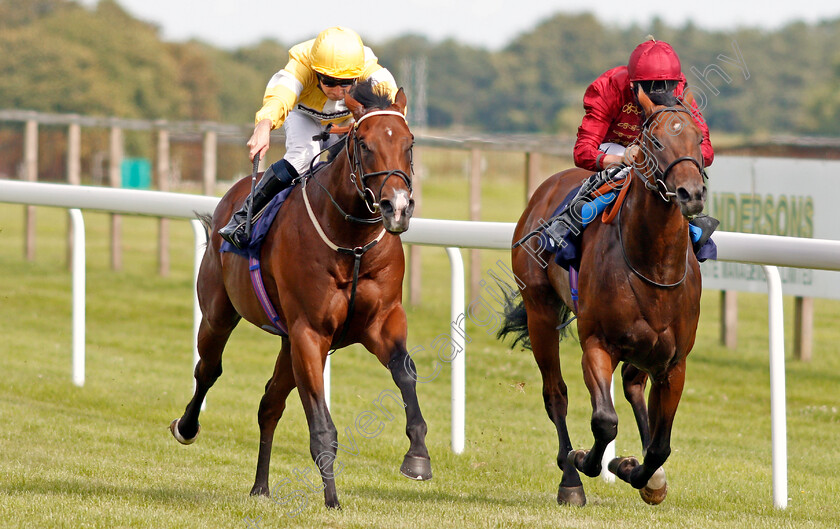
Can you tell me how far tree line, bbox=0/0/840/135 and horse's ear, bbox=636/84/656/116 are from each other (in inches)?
32.1

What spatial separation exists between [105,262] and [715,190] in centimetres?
946

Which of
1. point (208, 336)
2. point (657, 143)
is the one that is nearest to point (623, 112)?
point (657, 143)

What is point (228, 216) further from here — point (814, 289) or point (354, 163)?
point (814, 289)

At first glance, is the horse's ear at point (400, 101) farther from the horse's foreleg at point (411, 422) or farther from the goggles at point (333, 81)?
the horse's foreleg at point (411, 422)

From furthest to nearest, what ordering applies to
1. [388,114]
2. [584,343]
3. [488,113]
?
1. [488,113]
2. [584,343]
3. [388,114]

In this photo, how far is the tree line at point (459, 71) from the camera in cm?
4366

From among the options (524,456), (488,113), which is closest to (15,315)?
(524,456)

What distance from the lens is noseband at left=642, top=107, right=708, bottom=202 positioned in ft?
13.9

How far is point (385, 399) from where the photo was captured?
8.04 metres

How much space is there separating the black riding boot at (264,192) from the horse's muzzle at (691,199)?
1816mm

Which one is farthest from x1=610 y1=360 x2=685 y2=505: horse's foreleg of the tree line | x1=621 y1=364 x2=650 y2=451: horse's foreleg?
the tree line

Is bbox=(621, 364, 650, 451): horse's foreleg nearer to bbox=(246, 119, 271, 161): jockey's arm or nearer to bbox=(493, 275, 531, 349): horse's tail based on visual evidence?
bbox=(493, 275, 531, 349): horse's tail

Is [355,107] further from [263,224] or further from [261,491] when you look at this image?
[261,491]

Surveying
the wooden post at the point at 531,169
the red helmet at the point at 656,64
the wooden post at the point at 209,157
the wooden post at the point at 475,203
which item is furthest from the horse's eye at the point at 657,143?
the wooden post at the point at 209,157
